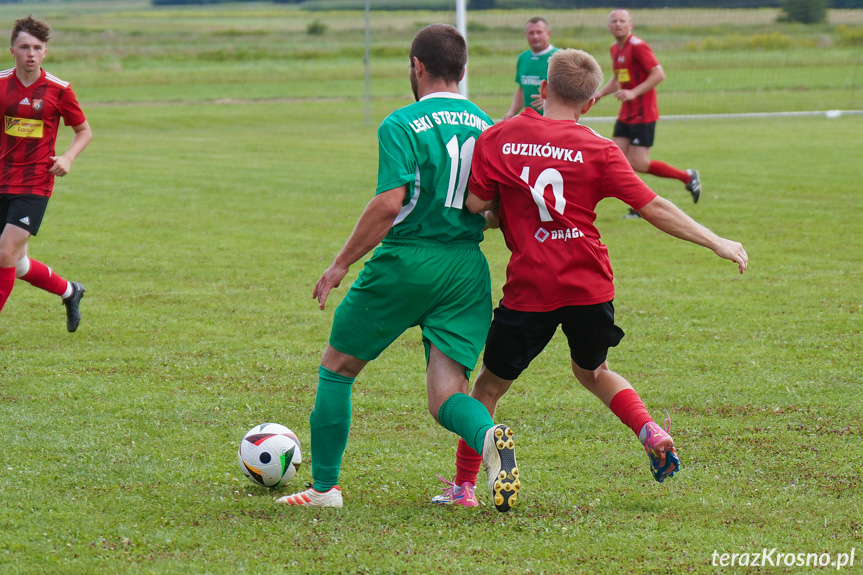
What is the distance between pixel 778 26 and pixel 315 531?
24005mm

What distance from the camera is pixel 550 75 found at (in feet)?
13.3

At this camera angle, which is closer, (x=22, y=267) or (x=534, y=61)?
(x=22, y=267)

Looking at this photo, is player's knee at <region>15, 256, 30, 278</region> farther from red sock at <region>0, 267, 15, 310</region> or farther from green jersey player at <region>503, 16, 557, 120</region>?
green jersey player at <region>503, 16, 557, 120</region>

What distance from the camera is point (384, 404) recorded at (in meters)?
5.77

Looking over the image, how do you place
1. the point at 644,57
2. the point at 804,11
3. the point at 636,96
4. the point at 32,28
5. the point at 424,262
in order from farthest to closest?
the point at 804,11, the point at 644,57, the point at 636,96, the point at 32,28, the point at 424,262

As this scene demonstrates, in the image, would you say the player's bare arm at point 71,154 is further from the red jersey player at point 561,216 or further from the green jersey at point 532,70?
the green jersey at point 532,70

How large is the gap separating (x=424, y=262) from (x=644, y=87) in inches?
331

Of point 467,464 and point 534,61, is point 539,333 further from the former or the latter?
point 534,61

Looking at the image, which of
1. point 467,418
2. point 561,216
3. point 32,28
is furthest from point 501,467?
point 32,28

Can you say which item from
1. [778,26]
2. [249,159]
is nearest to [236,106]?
[249,159]

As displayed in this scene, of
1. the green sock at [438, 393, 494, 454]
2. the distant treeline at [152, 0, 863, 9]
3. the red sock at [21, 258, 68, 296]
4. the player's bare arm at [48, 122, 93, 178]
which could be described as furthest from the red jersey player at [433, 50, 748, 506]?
the distant treeline at [152, 0, 863, 9]

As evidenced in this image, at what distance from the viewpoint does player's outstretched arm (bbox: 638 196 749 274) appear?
3875mm

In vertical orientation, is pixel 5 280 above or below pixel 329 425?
below

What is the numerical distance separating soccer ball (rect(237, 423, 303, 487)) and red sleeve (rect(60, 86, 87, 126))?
3496mm
